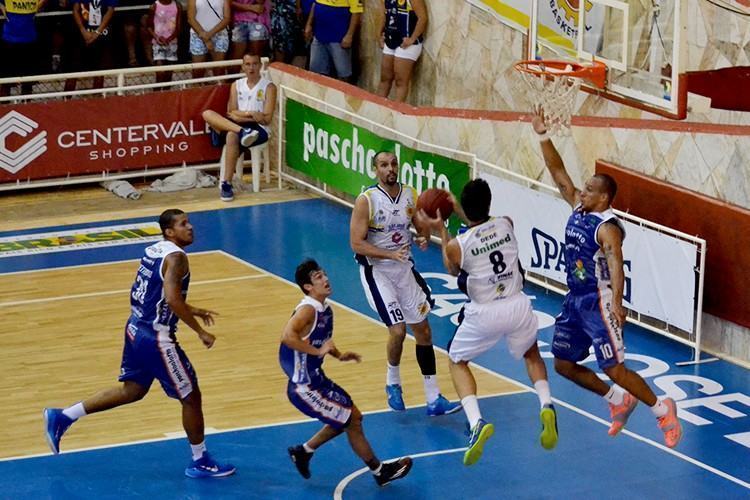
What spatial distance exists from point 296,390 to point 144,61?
1185cm

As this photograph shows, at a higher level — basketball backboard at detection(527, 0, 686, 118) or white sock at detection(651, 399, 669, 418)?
basketball backboard at detection(527, 0, 686, 118)

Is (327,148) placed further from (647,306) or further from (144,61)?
(647,306)

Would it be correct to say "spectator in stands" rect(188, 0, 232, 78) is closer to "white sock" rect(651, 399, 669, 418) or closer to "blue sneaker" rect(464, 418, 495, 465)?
"white sock" rect(651, 399, 669, 418)

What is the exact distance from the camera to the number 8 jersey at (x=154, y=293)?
11.6 m

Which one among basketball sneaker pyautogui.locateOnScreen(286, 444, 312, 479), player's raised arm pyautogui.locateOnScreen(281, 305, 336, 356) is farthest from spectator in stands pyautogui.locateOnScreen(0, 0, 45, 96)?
player's raised arm pyautogui.locateOnScreen(281, 305, 336, 356)

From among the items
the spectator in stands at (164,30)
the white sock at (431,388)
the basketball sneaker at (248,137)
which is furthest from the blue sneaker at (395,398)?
the spectator in stands at (164,30)

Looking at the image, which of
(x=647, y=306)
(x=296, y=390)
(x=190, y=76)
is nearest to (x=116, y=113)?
(x=190, y=76)

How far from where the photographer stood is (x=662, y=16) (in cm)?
1451

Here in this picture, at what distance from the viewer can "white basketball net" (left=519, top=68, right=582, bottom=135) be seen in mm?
13250

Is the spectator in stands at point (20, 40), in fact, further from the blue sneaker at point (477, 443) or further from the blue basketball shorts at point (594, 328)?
the blue sneaker at point (477, 443)

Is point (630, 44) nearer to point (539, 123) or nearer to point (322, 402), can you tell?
point (539, 123)

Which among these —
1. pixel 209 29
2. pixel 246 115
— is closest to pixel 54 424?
pixel 246 115

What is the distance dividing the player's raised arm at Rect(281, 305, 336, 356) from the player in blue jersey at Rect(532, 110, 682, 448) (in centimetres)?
205

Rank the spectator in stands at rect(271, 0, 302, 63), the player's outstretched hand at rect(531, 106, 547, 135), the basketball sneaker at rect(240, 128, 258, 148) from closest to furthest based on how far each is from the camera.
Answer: the player's outstretched hand at rect(531, 106, 547, 135) → the basketball sneaker at rect(240, 128, 258, 148) → the spectator in stands at rect(271, 0, 302, 63)
